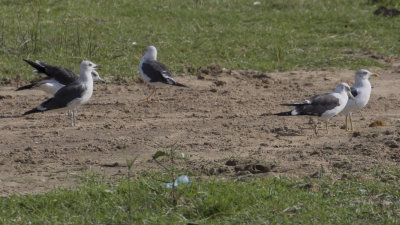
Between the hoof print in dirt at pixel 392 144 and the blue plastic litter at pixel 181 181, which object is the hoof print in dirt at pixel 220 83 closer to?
the hoof print in dirt at pixel 392 144

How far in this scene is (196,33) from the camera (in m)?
13.9

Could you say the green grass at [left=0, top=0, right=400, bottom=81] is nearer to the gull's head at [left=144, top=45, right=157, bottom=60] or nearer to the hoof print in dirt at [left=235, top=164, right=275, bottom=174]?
the gull's head at [left=144, top=45, right=157, bottom=60]

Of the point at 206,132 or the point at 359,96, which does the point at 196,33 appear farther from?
the point at 206,132

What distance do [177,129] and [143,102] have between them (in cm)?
163

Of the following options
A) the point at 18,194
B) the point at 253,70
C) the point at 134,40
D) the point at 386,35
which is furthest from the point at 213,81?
the point at 18,194

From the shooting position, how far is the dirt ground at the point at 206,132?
24.1 ft

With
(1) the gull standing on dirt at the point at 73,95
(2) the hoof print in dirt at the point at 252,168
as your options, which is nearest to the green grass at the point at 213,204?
(2) the hoof print in dirt at the point at 252,168

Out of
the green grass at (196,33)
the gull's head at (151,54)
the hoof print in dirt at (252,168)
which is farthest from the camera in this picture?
the green grass at (196,33)

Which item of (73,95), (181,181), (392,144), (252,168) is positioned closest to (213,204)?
(181,181)

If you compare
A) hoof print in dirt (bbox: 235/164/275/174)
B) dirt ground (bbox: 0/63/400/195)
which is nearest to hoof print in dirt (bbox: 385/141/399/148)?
dirt ground (bbox: 0/63/400/195)

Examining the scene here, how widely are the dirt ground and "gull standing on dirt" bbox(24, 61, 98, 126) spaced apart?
22 centimetres

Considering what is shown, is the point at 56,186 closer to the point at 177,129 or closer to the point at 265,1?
the point at 177,129

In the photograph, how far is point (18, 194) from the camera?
6.51 metres

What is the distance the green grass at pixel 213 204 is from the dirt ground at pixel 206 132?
0.49 meters
